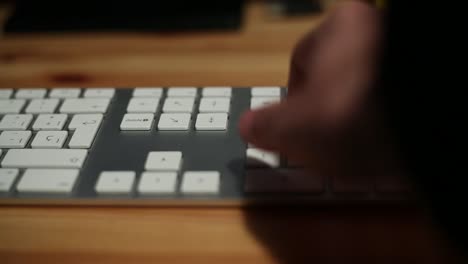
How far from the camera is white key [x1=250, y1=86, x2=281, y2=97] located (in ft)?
1.34

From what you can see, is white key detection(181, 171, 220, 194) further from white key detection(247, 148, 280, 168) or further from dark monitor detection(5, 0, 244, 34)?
dark monitor detection(5, 0, 244, 34)

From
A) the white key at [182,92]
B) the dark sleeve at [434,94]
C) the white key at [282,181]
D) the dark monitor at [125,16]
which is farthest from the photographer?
the dark monitor at [125,16]

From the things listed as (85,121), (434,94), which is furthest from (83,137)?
(434,94)

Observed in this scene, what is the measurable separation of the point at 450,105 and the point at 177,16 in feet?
1.43

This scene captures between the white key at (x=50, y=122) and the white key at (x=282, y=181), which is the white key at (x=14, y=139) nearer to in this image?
the white key at (x=50, y=122)

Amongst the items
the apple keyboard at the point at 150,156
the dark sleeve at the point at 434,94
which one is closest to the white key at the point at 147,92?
the apple keyboard at the point at 150,156

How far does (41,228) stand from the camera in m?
0.31

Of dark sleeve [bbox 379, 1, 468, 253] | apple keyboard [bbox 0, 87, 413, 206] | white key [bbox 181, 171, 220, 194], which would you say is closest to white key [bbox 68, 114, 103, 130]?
apple keyboard [bbox 0, 87, 413, 206]

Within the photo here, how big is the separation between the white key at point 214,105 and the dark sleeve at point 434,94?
Answer: 20 cm

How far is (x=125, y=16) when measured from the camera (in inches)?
23.1

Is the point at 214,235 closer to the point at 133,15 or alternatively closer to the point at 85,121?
the point at 85,121

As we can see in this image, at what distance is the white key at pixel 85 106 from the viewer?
399 mm

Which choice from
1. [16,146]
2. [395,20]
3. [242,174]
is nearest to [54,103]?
[16,146]

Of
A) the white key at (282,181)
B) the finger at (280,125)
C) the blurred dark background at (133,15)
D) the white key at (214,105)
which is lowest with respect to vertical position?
the white key at (282,181)
